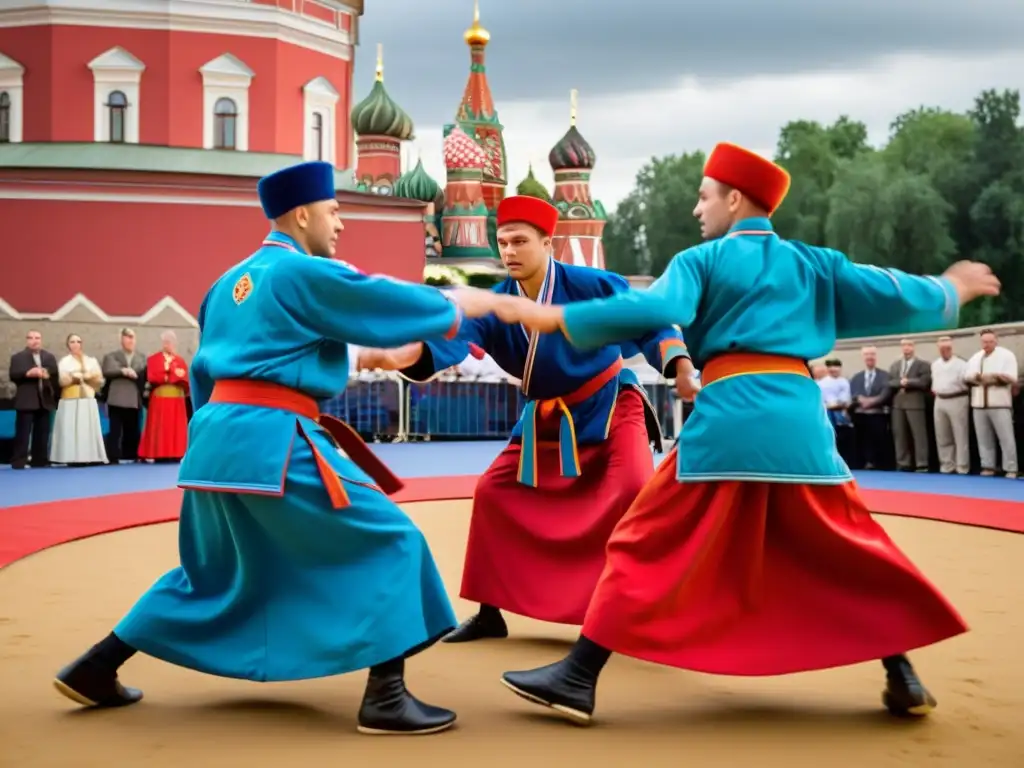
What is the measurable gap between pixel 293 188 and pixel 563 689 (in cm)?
194

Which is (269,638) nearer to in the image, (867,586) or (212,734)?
(212,734)

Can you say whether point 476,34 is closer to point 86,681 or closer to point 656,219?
point 656,219

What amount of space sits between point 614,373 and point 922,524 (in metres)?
5.42

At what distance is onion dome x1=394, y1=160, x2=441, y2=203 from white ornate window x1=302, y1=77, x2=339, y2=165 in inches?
607

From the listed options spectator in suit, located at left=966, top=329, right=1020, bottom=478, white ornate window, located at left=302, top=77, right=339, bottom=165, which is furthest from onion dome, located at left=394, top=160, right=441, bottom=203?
spectator in suit, located at left=966, top=329, right=1020, bottom=478

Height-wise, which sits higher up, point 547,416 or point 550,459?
point 547,416

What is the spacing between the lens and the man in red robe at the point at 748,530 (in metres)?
4.05

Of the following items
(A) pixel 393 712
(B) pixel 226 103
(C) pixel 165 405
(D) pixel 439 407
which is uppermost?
(B) pixel 226 103

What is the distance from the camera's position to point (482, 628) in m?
5.61

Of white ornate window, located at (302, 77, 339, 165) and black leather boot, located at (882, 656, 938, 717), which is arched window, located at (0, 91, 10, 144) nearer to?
white ornate window, located at (302, 77, 339, 165)

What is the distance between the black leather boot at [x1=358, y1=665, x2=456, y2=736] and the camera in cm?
387

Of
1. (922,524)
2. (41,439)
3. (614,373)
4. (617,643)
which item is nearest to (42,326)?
(41,439)

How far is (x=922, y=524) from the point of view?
992cm

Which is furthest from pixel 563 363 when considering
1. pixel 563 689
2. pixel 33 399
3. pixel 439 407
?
pixel 439 407
